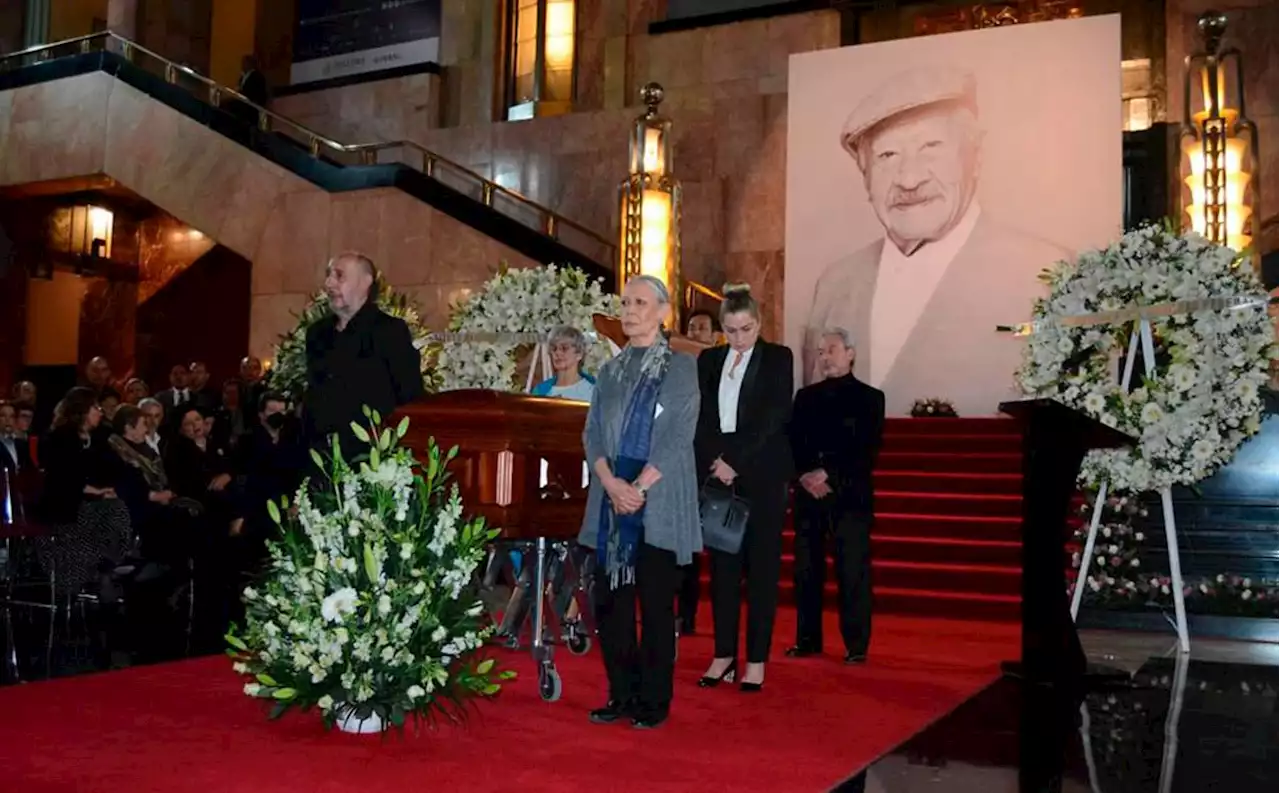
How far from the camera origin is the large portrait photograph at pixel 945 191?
37.0ft

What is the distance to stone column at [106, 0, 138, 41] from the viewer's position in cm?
1733

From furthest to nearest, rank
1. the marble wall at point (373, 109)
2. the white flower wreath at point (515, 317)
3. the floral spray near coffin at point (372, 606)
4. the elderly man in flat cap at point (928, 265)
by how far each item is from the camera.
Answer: the marble wall at point (373, 109) < the elderly man in flat cap at point (928, 265) < the white flower wreath at point (515, 317) < the floral spray near coffin at point (372, 606)

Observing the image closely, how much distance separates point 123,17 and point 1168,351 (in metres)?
15.9


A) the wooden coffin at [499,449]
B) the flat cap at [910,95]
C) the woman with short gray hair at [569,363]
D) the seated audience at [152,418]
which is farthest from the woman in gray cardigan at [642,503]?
the flat cap at [910,95]

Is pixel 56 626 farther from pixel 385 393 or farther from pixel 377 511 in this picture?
pixel 377 511

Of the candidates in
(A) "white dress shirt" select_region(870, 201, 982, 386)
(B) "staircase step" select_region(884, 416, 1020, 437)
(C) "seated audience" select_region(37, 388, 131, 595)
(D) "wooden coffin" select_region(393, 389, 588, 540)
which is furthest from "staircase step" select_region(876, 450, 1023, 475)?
(D) "wooden coffin" select_region(393, 389, 588, 540)

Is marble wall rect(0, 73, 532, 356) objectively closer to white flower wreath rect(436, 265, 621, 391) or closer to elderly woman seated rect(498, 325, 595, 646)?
white flower wreath rect(436, 265, 621, 391)

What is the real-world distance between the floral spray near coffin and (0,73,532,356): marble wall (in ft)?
28.3

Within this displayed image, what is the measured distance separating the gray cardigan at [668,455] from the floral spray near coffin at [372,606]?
432mm

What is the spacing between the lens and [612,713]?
13.0 ft

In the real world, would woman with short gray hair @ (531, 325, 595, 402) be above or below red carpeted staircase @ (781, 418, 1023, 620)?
above

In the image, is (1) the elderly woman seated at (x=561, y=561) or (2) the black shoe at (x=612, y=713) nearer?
(2) the black shoe at (x=612, y=713)

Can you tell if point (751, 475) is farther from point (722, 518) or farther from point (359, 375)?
point (359, 375)

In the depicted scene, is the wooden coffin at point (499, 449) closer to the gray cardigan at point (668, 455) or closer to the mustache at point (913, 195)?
the gray cardigan at point (668, 455)
